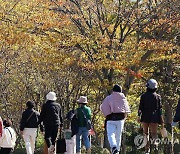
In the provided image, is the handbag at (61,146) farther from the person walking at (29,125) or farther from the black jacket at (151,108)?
the black jacket at (151,108)

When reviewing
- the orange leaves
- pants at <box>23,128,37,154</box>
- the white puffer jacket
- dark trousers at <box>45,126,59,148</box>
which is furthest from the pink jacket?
the orange leaves

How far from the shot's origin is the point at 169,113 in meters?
19.8

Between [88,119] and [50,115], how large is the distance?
195 cm

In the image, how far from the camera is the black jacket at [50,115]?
9.79 meters

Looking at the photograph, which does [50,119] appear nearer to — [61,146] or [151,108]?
[61,146]

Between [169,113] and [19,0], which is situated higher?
[19,0]

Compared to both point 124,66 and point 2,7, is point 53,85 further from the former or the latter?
point 124,66

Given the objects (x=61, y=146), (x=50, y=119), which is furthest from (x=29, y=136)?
(x=50, y=119)

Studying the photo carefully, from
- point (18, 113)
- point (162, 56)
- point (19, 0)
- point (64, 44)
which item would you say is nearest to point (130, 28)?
point (162, 56)

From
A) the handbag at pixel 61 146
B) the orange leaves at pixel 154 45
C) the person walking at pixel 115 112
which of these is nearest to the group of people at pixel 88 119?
the person walking at pixel 115 112

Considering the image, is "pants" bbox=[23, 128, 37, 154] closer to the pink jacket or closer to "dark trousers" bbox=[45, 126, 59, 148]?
"dark trousers" bbox=[45, 126, 59, 148]

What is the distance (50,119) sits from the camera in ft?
32.1

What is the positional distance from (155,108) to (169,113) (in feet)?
35.3

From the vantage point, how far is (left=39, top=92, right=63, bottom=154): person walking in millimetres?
9789
